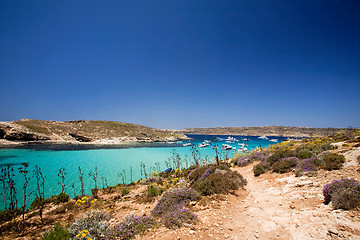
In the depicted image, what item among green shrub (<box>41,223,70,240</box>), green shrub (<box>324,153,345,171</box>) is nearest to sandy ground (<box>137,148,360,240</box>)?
green shrub (<box>324,153,345,171</box>)

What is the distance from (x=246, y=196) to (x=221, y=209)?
2846 millimetres

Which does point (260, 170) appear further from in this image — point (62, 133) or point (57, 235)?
point (62, 133)

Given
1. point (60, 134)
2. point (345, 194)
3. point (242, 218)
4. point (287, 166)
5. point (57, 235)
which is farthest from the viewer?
point (60, 134)

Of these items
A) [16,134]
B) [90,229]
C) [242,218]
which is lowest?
[242,218]

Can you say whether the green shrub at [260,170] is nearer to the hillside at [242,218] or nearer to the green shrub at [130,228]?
the hillside at [242,218]

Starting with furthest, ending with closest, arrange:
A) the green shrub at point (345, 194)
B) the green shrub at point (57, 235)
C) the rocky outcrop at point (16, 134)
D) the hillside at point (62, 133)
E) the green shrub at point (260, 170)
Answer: the hillside at point (62, 133), the rocky outcrop at point (16, 134), the green shrub at point (260, 170), the green shrub at point (345, 194), the green shrub at point (57, 235)

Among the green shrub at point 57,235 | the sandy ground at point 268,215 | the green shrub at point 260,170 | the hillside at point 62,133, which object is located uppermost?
the hillside at point 62,133

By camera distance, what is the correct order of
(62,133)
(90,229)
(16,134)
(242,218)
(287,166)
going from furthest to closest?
(62,133) < (16,134) < (287,166) < (242,218) < (90,229)

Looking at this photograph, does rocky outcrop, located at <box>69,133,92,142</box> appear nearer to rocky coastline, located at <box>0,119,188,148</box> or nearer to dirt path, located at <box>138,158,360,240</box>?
rocky coastline, located at <box>0,119,188,148</box>

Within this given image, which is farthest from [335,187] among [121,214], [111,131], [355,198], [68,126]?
[68,126]

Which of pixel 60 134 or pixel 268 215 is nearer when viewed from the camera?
pixel 268 215

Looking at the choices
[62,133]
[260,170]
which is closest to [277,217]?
[260,170]

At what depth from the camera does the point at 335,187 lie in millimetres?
5293

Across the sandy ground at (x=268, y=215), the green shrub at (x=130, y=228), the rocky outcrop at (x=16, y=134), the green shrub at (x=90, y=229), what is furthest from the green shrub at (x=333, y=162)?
the rocky outcrop at (x=16, y=134)
